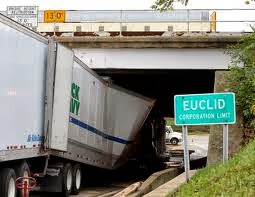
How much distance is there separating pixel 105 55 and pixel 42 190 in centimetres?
876

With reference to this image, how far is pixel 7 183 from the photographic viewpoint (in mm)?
11922

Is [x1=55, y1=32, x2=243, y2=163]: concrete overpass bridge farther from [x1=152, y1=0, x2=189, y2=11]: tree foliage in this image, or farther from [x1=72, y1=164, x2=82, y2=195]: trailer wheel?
[x1=152, y1=0, x2=189, y2=11]: tree foliage

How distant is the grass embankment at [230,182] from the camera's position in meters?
7.44

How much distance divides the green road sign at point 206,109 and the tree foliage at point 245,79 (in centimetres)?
809

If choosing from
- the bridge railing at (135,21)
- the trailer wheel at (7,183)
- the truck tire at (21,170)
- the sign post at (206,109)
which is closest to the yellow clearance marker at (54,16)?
the bridge railing at (135,21)

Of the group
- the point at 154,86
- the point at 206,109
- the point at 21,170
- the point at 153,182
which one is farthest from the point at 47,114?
the point at 154,86

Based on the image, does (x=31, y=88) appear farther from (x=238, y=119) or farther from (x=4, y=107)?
(x=238, y=119)

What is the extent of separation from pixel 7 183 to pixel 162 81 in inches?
729

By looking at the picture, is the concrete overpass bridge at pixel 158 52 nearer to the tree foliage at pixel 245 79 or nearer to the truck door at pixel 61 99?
the tree foliage at pixel 245 79

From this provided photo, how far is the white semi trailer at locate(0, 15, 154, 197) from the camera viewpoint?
11828mm

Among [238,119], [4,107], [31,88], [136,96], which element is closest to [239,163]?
[4,107]

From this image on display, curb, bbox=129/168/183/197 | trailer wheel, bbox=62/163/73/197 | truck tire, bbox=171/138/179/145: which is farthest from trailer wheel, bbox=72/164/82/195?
truck tire, bbox=171/138/179/145

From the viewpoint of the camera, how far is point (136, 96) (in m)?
22.4

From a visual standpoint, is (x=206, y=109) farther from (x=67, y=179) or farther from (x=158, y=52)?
(x=158, y=52)
